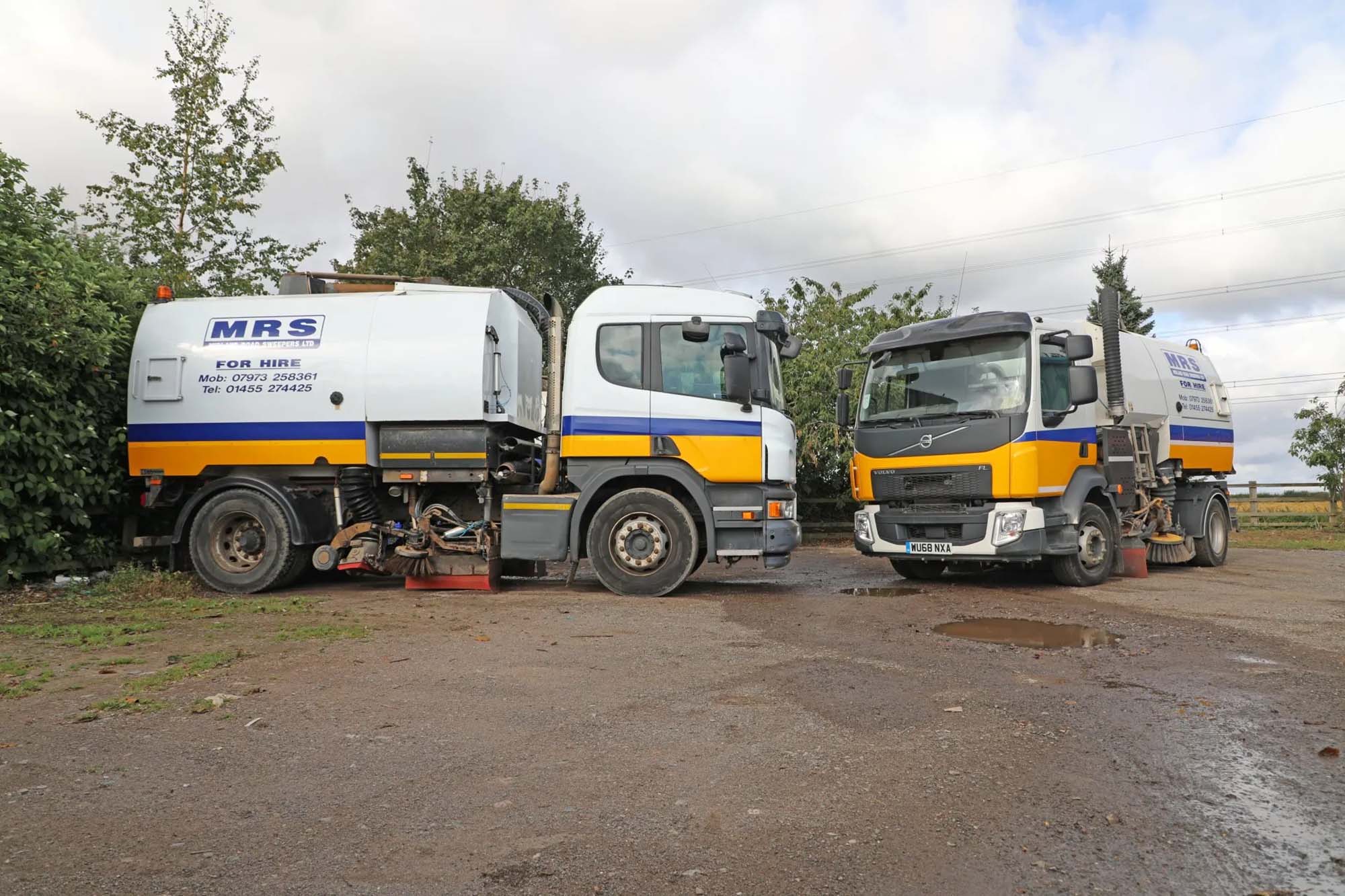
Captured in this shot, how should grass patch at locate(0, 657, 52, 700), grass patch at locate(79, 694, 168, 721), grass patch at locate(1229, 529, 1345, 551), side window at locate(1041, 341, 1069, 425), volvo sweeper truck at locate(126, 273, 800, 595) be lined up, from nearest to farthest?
grass patch at locate(79, 694, 168, 721) < grass patch at locate(0, 657, 52, 700) < volvo sweeper truck at locate(126, 273, 800, 595) < side window at locate(1041, 341, 1069, 425) < grass patch at locate(1229, 529, 1345, 551)

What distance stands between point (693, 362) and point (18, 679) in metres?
6.15

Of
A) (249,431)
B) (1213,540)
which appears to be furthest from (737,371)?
(1213,540)

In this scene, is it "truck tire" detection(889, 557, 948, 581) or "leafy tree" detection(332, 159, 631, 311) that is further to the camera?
"leafy tree" detection(332, 159, 631, 311)

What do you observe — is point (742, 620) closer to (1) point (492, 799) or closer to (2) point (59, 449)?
(1) point (492, 799)

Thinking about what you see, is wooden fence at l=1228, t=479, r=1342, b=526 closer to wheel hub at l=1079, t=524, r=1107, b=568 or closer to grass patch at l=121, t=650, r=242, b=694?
wheel hub at l=1079, t=524, r=1107, b=568

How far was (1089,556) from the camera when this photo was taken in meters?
10.6

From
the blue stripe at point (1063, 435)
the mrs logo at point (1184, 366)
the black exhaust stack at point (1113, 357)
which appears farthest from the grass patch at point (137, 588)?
the mrs logo at point (1184, 366)

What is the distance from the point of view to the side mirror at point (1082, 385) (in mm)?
9891

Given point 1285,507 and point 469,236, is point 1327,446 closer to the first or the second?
point 1285,507

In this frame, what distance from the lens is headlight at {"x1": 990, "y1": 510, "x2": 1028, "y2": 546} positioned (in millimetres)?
9656

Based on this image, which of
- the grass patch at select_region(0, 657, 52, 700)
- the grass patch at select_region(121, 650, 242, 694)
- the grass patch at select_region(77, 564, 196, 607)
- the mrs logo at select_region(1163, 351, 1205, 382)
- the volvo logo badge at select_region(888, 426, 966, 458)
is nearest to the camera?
the grass patch at select_region(0, 657, 52, 700)

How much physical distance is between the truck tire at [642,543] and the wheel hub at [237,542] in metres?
3.58

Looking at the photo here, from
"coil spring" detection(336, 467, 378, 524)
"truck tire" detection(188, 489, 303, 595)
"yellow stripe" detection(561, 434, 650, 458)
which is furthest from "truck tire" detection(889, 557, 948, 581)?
"truck tire" detection(188, 489, 303, 595)

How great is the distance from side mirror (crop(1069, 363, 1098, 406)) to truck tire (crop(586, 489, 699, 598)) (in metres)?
4.38
